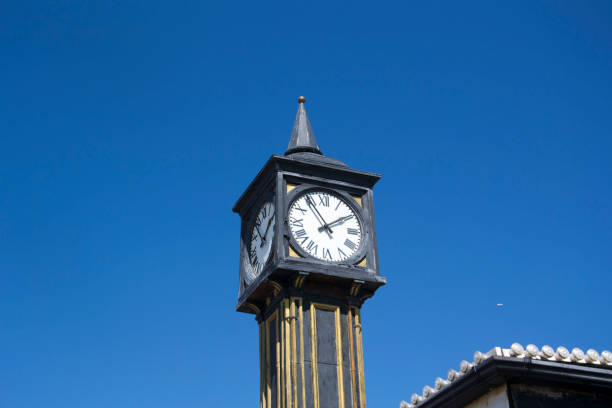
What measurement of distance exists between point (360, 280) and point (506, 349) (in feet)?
24.3

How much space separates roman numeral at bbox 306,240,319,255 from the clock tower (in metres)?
0.02

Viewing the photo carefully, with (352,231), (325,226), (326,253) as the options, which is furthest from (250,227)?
(352,231)

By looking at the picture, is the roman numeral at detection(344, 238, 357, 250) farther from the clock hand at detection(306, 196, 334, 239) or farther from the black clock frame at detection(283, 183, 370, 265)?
the clock hand at detection(306, 196, 334, 239)

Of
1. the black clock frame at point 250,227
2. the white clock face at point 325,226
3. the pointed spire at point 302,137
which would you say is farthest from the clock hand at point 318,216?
the pointed spire at point 302,137

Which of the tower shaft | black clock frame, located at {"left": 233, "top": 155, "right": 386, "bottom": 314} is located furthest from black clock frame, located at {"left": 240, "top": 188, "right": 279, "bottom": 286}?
the tower shaft

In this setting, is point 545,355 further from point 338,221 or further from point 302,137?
point 302,137

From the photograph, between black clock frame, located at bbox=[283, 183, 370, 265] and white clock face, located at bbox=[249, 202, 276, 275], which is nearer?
black clock frame, located at bbox=[283, 183, 370, 265]

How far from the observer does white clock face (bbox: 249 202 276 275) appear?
804 inches

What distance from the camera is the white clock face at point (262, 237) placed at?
20.4 meters

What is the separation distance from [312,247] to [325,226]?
2.29 ft

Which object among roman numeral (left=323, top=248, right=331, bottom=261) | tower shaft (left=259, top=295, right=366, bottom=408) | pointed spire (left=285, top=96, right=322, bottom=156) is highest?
pointed spire (left=285, top=96, right=322, bottom=156)

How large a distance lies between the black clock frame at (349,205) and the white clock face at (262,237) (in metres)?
0.56

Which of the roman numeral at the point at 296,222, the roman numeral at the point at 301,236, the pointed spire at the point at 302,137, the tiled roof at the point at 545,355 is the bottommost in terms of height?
the tiled roof at the point at 545,355

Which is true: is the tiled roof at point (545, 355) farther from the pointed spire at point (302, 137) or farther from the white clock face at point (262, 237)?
the pointed spire at point (302, 137)
